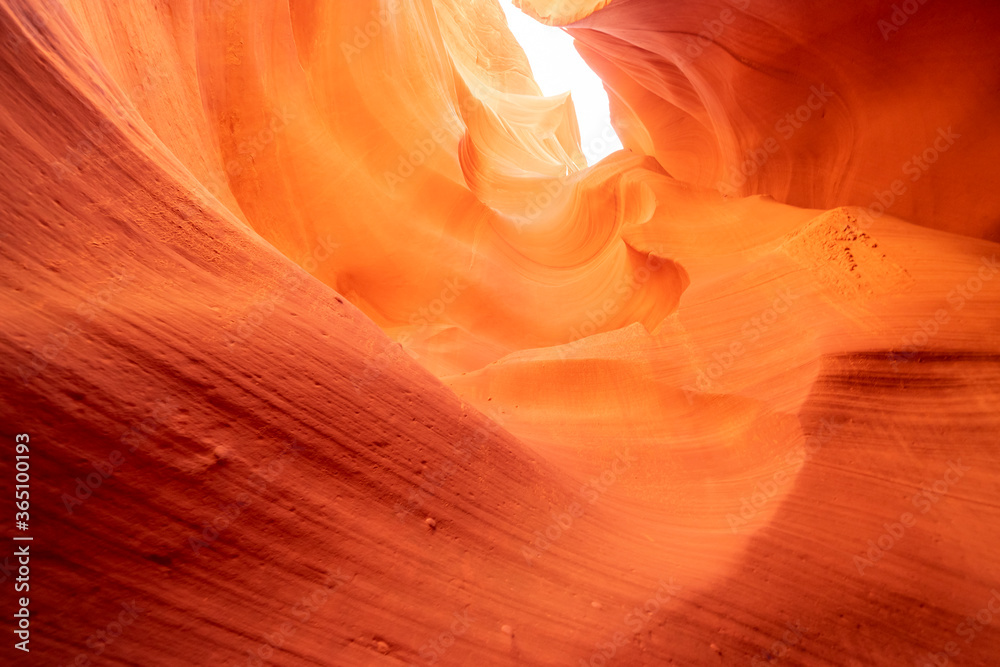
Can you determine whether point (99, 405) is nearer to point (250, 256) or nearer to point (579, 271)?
point (250, 256)

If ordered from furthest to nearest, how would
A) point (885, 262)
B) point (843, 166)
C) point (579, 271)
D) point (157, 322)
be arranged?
point (579, 271)
point (843, 166)
point (885, 262)
point (157, 322)

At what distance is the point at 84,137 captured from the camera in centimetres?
179

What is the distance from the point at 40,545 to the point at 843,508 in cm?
276

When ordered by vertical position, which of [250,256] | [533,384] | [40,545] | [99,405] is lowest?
[40,545]

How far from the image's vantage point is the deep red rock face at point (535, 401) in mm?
1381

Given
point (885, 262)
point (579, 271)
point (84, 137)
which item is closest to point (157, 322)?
point (84, 137)

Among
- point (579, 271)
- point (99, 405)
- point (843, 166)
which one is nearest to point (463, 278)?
point (579, 271)

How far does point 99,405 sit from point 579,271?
5.76 m

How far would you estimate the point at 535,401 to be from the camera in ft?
12.3

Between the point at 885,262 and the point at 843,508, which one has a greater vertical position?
the point at 885,262

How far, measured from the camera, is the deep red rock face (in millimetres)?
1381

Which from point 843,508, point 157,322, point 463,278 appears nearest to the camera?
point 157,322

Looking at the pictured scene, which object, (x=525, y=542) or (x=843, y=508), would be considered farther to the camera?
(x=843, y=508)

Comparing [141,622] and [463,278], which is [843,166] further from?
[141,622]
